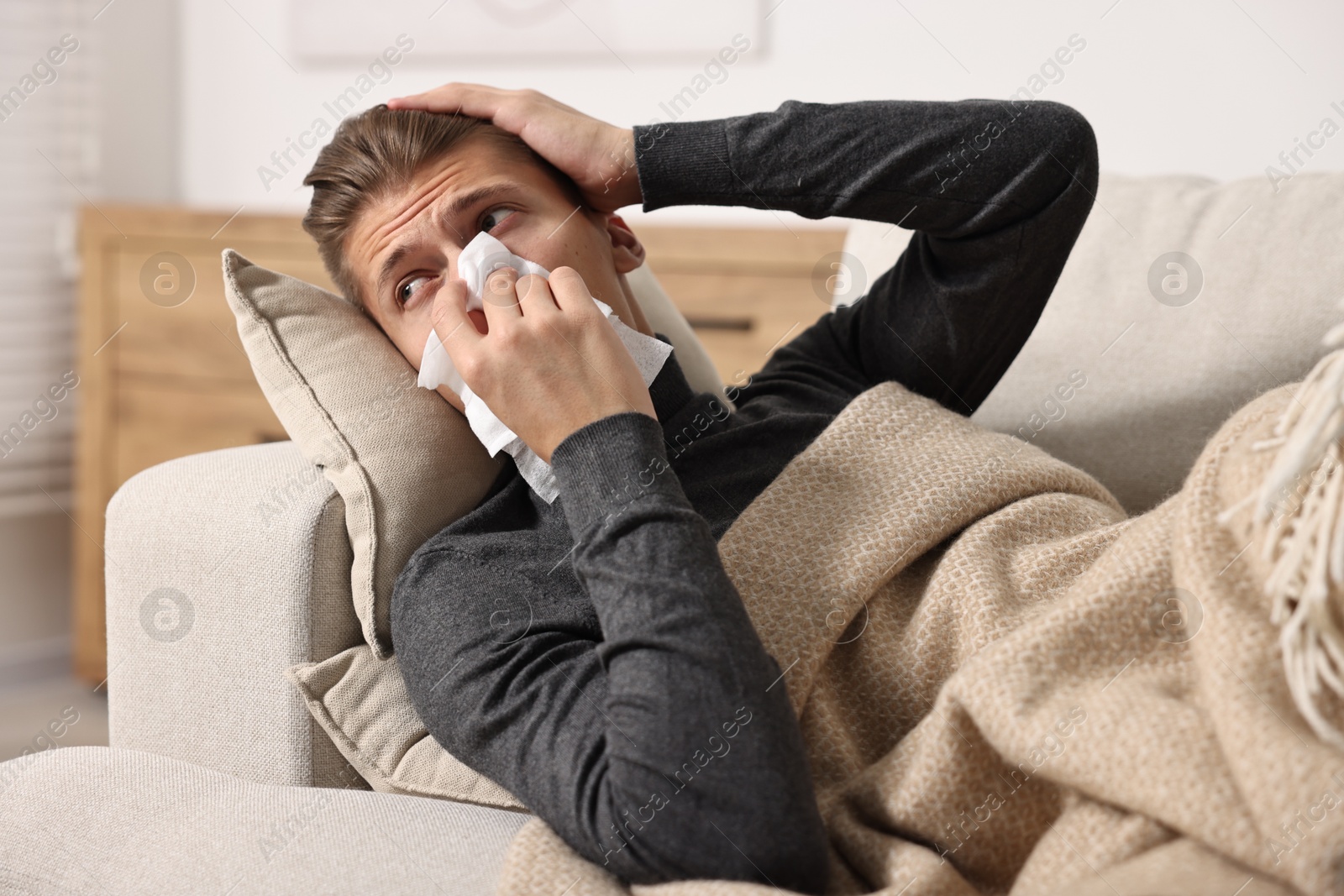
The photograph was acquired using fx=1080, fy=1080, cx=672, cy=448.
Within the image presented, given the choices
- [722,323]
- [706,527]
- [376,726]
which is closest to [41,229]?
[722,323]

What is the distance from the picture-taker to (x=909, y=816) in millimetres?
697

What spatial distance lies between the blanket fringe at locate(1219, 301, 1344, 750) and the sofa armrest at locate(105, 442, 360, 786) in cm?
73

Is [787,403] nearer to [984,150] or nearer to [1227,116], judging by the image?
[984,150]

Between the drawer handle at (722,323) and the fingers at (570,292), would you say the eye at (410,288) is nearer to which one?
the fingers at (570,292)

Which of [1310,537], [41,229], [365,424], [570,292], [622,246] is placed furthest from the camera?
[41,229]

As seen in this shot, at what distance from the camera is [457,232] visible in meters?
1.00

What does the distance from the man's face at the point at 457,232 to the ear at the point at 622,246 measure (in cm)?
6

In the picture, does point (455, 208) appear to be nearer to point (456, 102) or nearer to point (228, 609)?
point (456, 102)

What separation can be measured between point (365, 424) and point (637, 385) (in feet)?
0.99

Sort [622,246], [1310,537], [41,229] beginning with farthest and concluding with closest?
[41,229]
[622,246]
[1310,537]

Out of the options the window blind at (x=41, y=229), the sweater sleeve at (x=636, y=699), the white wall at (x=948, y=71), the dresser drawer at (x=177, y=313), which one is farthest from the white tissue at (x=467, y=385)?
the window blind at (x=41, y=229)

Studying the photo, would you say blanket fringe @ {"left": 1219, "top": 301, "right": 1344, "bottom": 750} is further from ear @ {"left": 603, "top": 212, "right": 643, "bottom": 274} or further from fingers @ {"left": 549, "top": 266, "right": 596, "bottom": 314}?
ear @ {"left": 603, "top": 212, "right": 643, "bottom": 274}

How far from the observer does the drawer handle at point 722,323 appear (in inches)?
73.2

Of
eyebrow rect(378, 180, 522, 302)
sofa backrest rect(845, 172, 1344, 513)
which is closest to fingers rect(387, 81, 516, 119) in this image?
eyebrow rect(378, 180, 522, 302)
